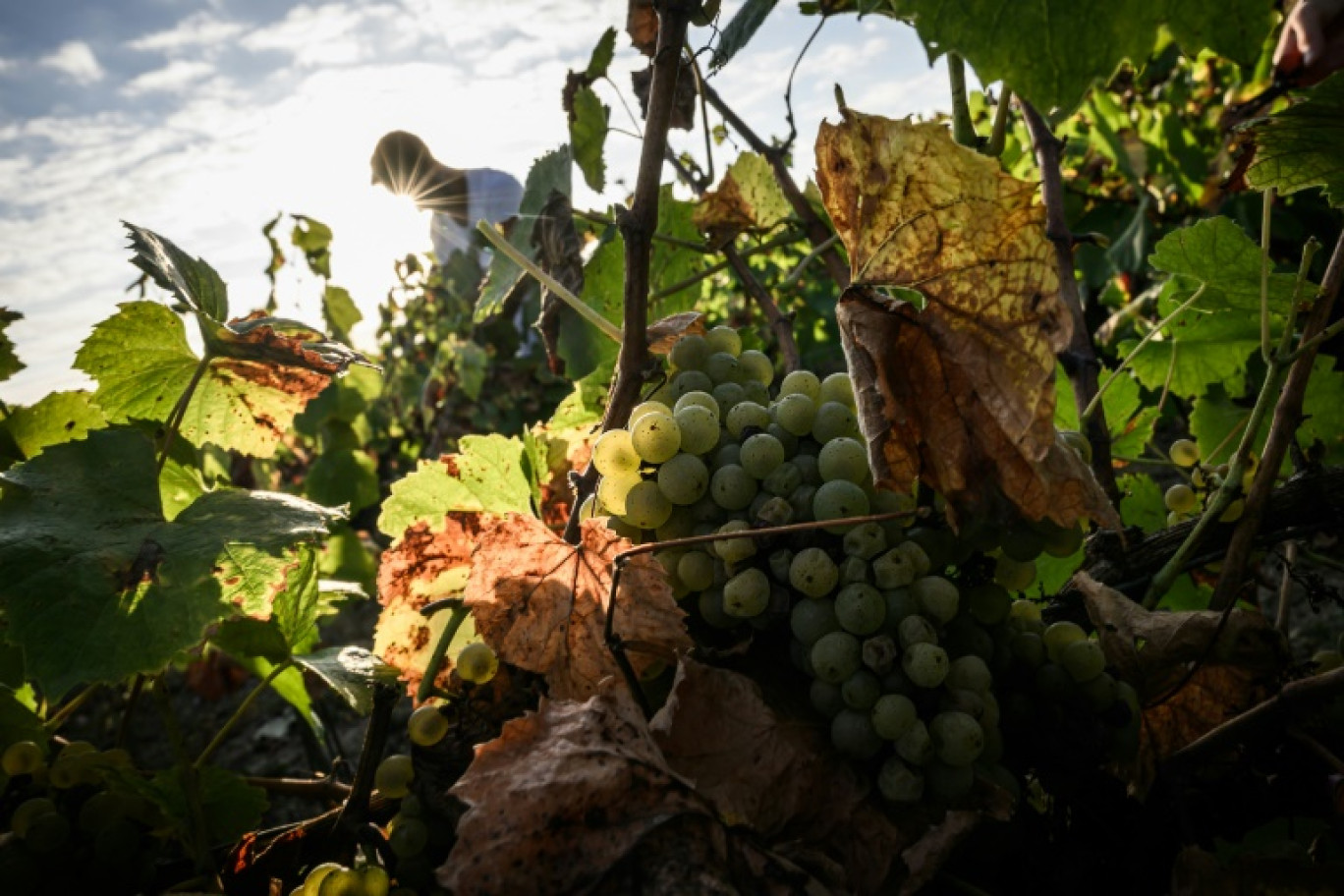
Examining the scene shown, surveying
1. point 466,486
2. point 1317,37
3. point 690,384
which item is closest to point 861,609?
point 690,384

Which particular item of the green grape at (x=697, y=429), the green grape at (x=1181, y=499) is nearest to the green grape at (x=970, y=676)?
the green grape at (x=697, y=429)

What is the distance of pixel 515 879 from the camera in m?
→ 0.51

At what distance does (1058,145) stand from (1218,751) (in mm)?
805

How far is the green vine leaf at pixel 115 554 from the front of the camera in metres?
0.69

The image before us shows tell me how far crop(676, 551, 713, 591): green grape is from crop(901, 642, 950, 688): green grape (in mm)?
160

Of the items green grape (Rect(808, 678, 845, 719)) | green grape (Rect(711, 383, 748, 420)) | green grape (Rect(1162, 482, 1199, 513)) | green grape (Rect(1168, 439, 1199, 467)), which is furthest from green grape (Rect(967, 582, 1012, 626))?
green grape (Rect(1168, 439, 1199, 467))

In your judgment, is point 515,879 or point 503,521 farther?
point 503,521

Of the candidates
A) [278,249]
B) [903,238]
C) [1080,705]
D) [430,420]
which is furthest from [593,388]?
[430,420]

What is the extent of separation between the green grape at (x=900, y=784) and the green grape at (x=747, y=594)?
13 cm

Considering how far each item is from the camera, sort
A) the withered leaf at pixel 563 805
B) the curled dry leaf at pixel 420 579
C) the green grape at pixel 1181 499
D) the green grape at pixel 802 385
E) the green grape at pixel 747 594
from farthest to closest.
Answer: the green grape at pixel 1181 499 < the curled dry leaf at pixel 420 579 < the green grape at pixel 802 385 < the green grape at pixel 747 594 < the withered leaf at pixel 563 805

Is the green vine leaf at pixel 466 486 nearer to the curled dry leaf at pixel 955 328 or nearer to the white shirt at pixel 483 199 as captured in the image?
the curled dry leaf at pixel 955 328

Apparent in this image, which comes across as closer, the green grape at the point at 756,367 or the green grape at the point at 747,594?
the green grape at the point at 747,594

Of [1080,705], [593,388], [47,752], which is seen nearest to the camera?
[1080,705]

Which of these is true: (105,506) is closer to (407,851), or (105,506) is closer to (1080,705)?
(407,851)
